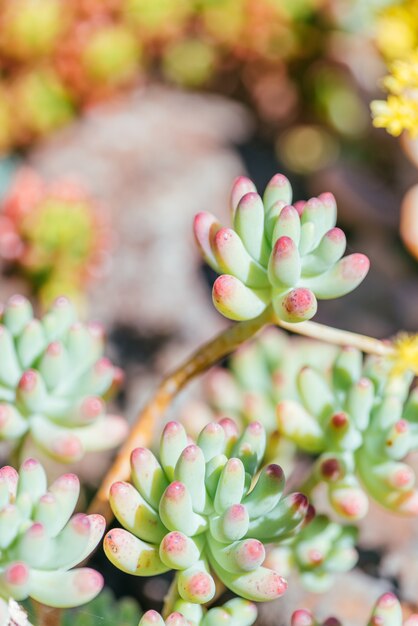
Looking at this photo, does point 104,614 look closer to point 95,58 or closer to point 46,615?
point 46,615

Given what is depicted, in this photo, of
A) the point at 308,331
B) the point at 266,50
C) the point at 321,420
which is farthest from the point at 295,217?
the point at 266,50

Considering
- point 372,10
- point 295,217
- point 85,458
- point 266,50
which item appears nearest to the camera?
point 295,217

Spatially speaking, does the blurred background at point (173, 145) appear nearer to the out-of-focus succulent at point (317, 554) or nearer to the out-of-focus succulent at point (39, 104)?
the out-of-focus succulent at point (39, 104)

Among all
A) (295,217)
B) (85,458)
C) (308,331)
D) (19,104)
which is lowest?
(85,458)

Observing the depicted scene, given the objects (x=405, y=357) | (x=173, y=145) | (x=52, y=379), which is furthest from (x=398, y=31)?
(x=52, y=379)

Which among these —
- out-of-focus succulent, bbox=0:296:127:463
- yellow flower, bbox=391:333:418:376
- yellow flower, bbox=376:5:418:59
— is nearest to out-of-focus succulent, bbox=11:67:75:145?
yellow flower, bbox=376:5:418:59

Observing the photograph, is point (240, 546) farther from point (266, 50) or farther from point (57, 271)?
point (266, 50)

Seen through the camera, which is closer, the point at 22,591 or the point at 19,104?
the point at 22,591
